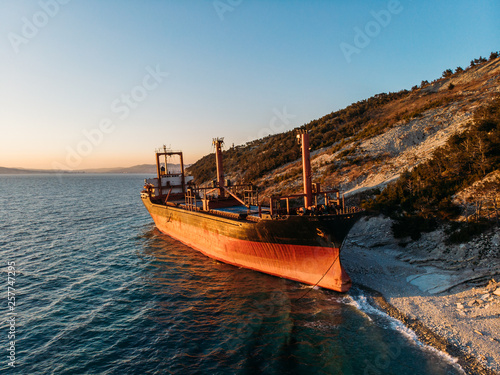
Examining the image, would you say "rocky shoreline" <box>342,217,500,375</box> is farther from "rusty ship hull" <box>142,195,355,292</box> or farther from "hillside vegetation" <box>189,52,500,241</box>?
"rusty ship hull" <box>142,195,355,292</box>

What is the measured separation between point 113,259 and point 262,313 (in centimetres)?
1664

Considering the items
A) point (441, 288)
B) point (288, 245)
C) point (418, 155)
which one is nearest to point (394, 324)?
point (441, 288)

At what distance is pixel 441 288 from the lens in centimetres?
1574

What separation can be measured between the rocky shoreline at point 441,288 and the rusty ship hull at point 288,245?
2.70 metres

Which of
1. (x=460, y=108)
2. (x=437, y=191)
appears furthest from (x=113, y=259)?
(x=460, y=108)

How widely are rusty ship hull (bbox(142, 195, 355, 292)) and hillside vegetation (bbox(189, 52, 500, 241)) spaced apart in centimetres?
834

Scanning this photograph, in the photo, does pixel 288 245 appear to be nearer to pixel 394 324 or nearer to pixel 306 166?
pixel 306 166

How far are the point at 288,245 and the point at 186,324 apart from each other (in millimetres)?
7986

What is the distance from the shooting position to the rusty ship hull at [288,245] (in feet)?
57.4

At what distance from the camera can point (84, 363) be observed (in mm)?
12156

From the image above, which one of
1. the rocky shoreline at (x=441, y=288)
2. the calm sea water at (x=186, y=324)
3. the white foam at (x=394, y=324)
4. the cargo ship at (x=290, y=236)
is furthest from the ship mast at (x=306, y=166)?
the white foam at (x=394, y=324)

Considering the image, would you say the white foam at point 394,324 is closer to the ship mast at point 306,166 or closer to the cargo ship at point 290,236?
the cargo ship at point 290,236

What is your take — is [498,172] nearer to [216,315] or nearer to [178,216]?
[216,315]

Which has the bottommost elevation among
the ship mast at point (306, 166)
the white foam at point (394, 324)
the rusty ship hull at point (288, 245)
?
the white foam at point (394, 324)
